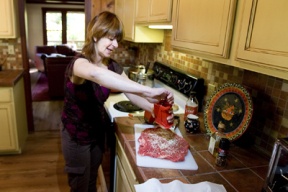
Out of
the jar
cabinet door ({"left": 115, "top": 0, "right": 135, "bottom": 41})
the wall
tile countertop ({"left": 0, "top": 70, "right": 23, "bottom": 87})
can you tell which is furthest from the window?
the jar

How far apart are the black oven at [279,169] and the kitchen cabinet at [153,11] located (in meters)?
0.92

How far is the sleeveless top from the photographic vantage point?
49.7 inches

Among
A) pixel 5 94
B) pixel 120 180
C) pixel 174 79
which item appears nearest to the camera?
pixel 120 180

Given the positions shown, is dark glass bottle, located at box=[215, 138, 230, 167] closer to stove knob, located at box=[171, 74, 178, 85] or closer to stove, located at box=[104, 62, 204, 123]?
stove, located at box=[104, 62, 204, 123]

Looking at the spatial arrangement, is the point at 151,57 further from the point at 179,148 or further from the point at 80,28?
the point at 80,28

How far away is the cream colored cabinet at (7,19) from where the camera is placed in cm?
239

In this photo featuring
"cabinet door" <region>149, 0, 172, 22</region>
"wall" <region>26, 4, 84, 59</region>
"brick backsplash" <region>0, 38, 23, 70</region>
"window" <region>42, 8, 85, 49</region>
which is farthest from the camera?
"window" <region>42, 8, 85, 49</region>

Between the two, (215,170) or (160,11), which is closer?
(215,170)

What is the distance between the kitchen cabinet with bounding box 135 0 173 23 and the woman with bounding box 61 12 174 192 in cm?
31

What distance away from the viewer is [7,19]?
242cm

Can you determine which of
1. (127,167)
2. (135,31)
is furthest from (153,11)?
(127,167)

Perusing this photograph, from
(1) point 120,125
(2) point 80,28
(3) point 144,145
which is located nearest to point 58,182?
(1) point 120,125

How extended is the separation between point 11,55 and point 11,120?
2.88 ft

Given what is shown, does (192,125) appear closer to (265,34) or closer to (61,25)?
(265,34)
